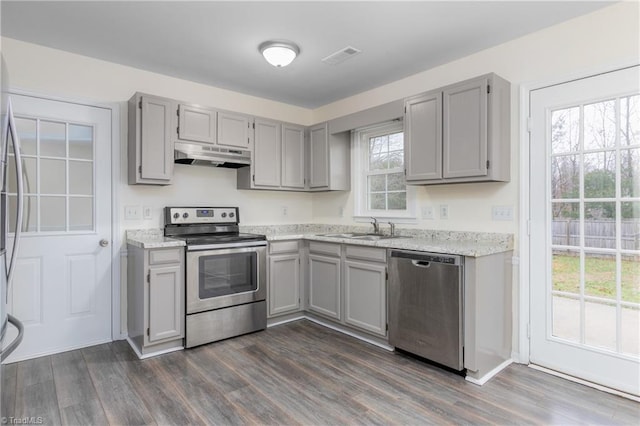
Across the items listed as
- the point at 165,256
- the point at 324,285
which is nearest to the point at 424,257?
the point at 324,285

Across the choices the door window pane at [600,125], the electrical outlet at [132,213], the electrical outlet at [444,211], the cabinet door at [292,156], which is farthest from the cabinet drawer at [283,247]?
the door window pane at [600,125]

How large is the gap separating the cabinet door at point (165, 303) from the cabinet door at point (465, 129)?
2.38 m

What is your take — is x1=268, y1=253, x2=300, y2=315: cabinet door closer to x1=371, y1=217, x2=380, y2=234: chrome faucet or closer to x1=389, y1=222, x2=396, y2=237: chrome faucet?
x1=371, y1=217, x2=380, y2=234: chrome faucet

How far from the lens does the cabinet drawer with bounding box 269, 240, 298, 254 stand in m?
3.55

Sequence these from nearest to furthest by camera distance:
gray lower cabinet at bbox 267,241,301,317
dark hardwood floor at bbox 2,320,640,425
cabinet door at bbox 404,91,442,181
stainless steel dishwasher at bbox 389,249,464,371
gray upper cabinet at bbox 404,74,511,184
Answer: dark hardwood floor at bbox 2,320,640,425 → stainless steel dishwasher at bbox 389,249,464,371 → gray upper cabinet at bbox 404,74,511,184 → cabinet door at bbox 404,91,442,181 → gray lower cabinet at bbox 267,241,301,317

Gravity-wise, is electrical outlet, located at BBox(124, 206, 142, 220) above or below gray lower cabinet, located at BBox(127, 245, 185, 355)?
above

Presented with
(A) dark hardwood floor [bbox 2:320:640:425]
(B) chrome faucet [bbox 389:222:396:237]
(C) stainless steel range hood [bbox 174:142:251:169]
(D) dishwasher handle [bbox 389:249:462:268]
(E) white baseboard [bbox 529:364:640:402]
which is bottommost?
(A) dark hardwood floor [bbox 2:320:640:425]

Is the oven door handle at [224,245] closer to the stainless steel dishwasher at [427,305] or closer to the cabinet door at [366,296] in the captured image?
the cabinet door at [366,296]

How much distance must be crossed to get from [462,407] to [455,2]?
8.28ft

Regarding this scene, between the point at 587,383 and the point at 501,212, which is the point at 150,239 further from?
the point at 587,383

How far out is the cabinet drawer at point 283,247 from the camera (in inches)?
140

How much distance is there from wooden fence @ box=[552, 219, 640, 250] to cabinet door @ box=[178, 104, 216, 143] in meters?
3.03

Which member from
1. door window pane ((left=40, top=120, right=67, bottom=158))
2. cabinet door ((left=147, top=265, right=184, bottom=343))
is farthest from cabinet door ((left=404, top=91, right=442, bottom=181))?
door window pane ((left=40, top=120, right=67, bottom=158))

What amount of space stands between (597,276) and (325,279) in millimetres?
2163
